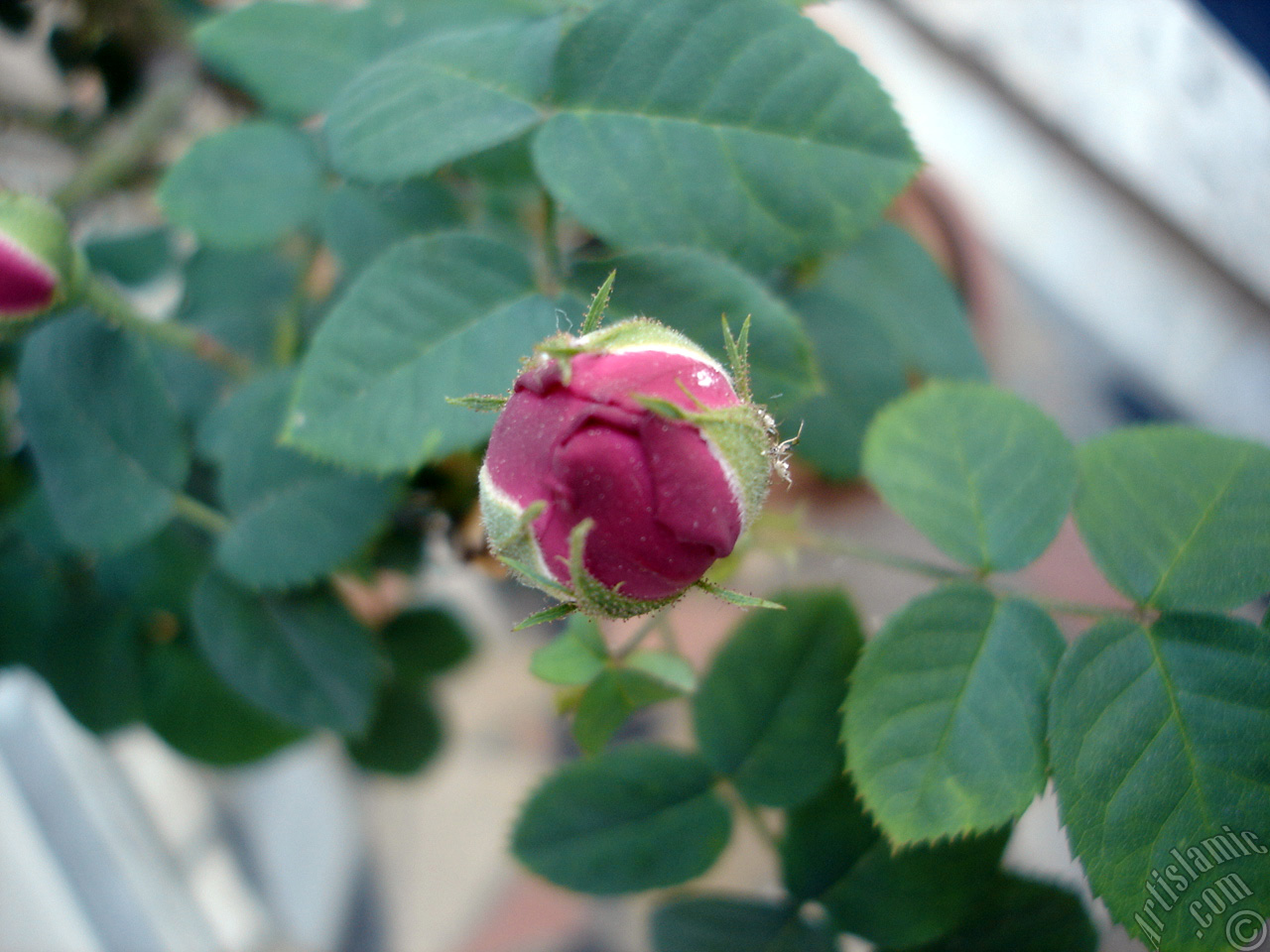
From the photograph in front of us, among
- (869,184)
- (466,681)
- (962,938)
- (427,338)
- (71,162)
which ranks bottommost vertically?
(466,681)

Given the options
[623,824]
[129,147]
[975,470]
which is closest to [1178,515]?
[975,470]

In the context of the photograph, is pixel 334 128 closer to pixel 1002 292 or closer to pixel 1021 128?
pixel 1002 292

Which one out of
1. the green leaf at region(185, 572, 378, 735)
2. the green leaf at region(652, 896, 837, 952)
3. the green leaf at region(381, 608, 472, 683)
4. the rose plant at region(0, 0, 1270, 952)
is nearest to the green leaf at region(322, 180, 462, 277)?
the rose plant at region(0, 0, 1270, 952)

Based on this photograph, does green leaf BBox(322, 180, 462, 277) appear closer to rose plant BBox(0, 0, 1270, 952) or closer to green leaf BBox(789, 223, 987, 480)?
rose plant BBox(0, 0, 1270, 952)

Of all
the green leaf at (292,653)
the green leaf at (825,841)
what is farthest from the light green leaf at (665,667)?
the green leaf at (292,653)

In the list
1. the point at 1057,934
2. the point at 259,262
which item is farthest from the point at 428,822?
the point at 1057,934

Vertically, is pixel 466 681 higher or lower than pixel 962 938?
lower

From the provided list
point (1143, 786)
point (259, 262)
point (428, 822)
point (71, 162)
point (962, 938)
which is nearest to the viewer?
point (1143, 786)
